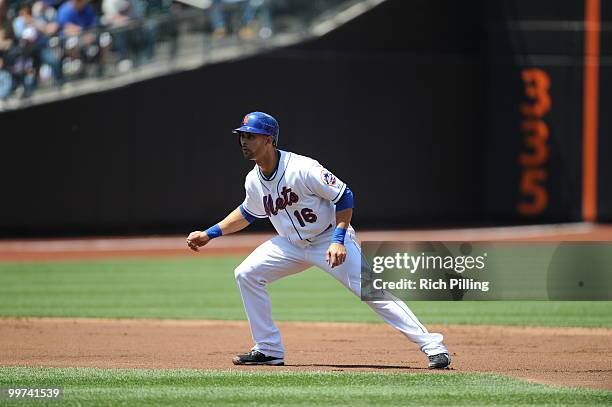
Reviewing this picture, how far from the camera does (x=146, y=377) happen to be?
7539 mm

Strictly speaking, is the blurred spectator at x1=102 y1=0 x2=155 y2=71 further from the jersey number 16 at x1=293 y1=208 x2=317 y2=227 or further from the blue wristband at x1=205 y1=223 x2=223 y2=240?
the jersey number 16 at x1=293 y1=208 x2=317 y2=227

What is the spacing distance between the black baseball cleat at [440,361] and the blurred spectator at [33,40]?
44.6 feet

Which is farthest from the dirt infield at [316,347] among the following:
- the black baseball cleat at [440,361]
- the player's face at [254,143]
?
the player's face at [254,143]

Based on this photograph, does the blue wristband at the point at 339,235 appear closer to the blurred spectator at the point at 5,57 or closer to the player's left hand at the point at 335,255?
the player's left hand at the point at 335,255

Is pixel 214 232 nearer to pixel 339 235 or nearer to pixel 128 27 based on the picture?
pixel 339 235

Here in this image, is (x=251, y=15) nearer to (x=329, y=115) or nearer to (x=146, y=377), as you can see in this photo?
(x=329, y=115)

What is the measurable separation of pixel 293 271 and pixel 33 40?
13174 mm

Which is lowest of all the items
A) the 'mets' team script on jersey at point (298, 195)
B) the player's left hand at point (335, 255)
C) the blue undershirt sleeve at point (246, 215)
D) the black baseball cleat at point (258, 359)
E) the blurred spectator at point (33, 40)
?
the black baseball cleat at point (258, 359)

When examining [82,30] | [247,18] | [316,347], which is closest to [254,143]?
[316,347]

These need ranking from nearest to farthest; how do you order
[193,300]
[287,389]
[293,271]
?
1. [287,389]
2. [293,271]
3. [193,300]

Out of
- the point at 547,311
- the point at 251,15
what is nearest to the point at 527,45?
the point at 251,15

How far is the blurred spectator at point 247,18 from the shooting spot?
72.2 feet

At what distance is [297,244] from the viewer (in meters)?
8.07

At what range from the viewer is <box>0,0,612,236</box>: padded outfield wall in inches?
867
